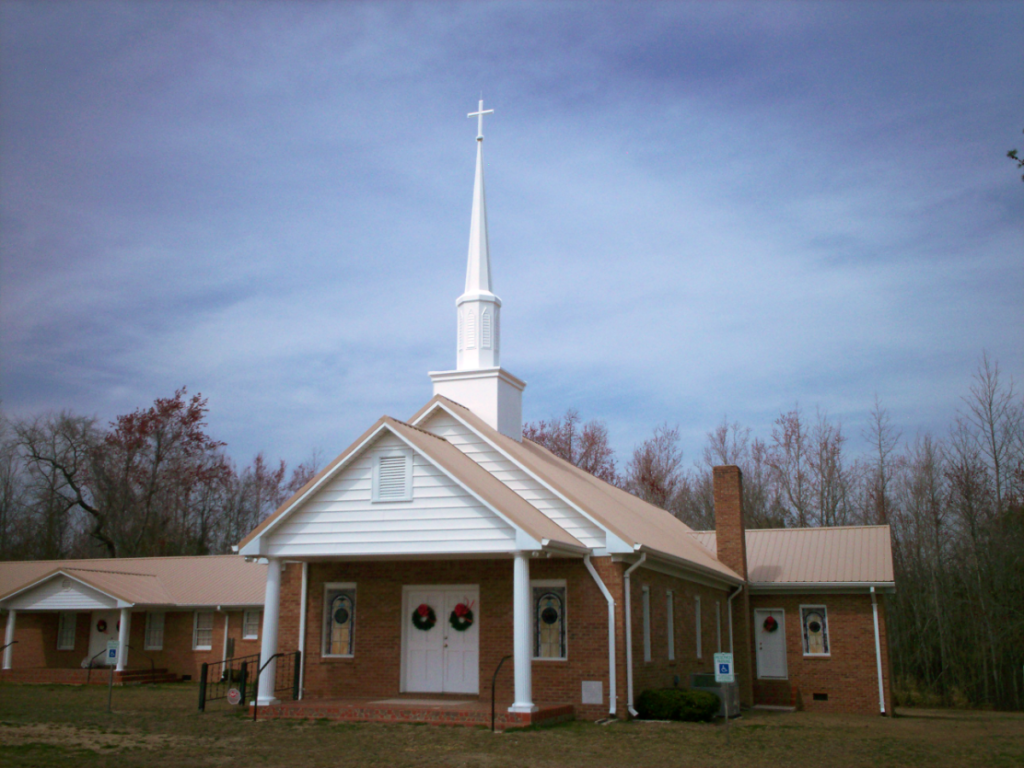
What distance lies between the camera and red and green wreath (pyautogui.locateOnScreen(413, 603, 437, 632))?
711 inches

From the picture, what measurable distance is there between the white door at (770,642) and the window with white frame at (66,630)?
74.0ft

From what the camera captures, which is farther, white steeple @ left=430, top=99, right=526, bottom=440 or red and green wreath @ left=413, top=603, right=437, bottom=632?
white steeple @ left=430, top=99, right=526, bottom=440

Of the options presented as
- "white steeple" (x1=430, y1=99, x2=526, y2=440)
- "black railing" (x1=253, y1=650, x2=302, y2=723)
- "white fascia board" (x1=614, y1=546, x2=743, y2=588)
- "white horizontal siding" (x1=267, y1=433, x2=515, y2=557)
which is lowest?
"black railing" (x1=253, y1=650, x2=302, y2=723)

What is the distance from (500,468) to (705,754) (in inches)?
291

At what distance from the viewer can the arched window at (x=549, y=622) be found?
1697cm

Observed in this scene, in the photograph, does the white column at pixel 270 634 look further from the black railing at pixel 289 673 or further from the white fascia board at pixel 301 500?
the black railing at pixel 289 673

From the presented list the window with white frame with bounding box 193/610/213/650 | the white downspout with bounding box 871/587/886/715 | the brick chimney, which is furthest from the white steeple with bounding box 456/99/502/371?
the window with white frame with bounding box 193/610/213/650

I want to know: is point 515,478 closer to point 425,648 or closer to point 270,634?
point 425,648

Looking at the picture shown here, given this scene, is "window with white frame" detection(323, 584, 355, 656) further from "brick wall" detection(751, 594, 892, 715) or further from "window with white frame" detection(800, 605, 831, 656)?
A: "window with white frame" detection(800, 605, 831, 656)

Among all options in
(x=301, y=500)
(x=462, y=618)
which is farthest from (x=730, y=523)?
(x=301, y=500)

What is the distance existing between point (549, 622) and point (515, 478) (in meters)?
2.91

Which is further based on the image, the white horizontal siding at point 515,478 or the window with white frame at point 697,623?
the window with white frame at point 697,623

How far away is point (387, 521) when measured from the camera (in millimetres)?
16016

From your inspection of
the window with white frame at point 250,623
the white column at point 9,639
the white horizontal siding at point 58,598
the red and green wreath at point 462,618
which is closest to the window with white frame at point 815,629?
the red and green wreath at point 462,618
